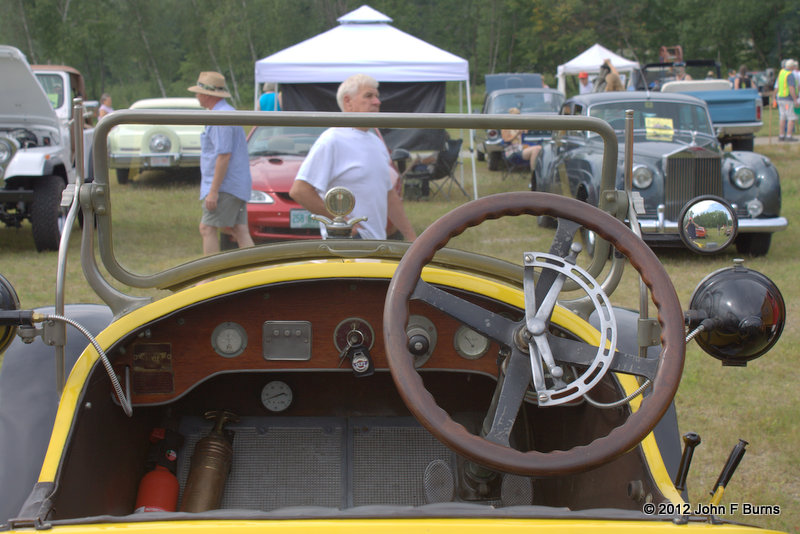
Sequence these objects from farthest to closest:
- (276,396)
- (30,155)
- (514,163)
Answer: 1. (514,163)
2. (30,155)
3. (276,396)

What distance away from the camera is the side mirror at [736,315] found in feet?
6.50

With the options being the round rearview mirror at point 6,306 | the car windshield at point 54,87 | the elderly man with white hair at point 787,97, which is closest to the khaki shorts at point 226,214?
the round rearview mirror at point 6,306

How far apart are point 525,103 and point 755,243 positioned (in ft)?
31.1

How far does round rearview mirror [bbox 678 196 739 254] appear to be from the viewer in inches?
83.6

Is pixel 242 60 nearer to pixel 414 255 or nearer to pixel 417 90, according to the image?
pixel 417 90

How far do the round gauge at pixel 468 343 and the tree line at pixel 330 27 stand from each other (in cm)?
2900

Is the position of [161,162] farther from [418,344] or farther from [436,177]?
[418,344]

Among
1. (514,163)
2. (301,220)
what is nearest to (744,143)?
(514,163)

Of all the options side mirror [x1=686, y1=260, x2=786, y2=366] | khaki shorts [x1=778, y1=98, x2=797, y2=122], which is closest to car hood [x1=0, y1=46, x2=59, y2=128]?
side mirror [x1=686, y1=260, x2=786, y2=366]

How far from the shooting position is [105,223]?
2.20 metres

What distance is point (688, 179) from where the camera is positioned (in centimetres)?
743

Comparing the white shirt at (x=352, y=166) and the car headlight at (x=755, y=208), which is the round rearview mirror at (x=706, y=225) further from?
the car headlight at (x=755, y=208)

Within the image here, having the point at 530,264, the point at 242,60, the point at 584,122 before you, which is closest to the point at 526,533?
the point at 530,264

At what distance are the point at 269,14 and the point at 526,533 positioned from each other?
37.5 meters
